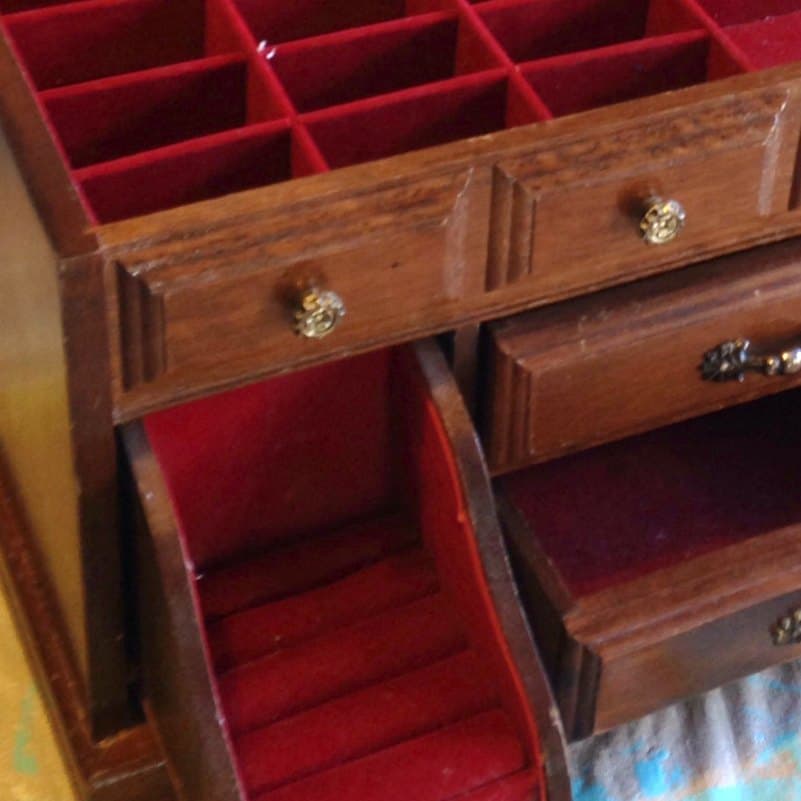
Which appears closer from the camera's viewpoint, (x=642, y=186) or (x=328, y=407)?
(x=642, y=186)

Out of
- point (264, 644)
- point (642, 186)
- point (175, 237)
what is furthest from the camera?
point (264, 644)

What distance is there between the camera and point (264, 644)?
108 centimetres

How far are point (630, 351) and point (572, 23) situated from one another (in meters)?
0.24

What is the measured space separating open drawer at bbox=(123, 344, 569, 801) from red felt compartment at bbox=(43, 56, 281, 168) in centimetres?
19

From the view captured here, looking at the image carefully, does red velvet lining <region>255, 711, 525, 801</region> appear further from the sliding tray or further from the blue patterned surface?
the sliding tray

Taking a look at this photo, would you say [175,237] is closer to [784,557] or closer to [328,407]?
[328,407]

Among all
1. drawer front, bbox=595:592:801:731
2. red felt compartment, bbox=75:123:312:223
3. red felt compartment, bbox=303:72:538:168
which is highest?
red felt compartment, bbox=303:72:538:168

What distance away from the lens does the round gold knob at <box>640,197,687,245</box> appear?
92 centimetres

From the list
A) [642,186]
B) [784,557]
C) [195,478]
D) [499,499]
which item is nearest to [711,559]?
[784,557]

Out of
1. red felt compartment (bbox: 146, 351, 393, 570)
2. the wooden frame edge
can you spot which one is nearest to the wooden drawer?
red felt compartment (bbox: 146, 351, 393, 570)

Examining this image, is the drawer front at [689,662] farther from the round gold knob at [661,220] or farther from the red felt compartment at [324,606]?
the round gold knob at [661,220]

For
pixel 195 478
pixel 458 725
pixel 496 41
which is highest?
pixel 496 41

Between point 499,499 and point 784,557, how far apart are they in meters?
0.21

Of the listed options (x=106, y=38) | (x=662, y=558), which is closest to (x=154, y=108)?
(x=106, y=38)
